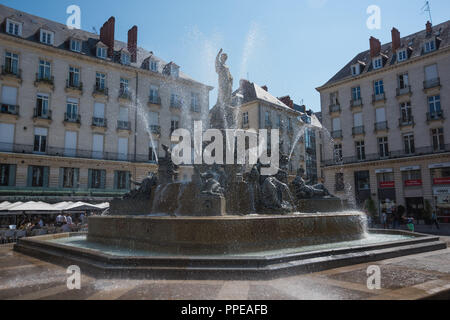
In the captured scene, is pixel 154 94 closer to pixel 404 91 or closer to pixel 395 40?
pixel 404 91

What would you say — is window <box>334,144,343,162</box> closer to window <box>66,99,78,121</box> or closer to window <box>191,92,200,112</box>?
window <box>191,92,200,112</box>

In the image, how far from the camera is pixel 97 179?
3172cm

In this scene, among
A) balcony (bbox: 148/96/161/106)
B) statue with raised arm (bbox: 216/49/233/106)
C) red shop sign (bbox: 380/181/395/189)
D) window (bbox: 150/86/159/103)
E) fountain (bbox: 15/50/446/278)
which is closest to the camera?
fountain (bbox: 15/50/446/278)

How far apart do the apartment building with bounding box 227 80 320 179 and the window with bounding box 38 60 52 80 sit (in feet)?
67.3

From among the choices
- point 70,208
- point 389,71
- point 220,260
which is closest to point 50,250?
point 220,260

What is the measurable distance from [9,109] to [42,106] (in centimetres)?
271

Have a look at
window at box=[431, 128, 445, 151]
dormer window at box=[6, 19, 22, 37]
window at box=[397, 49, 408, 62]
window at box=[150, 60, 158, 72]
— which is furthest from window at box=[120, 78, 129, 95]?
window at box=[431, 128, 445, 151]

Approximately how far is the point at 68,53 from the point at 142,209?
25.4 meters

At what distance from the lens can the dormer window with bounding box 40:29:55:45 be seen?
30609 mm

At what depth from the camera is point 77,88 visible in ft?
104

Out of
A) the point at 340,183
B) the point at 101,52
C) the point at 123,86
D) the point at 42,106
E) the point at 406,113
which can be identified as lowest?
the point at 340,183

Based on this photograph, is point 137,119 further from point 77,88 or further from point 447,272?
point 447,272

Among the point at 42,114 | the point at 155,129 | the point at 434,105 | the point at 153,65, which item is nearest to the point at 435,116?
the point at 434,105

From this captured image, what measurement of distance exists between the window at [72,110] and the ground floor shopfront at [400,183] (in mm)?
28977
